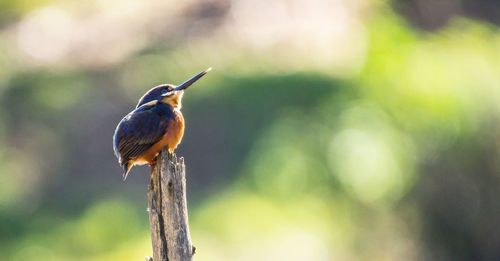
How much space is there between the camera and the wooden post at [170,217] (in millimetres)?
4656

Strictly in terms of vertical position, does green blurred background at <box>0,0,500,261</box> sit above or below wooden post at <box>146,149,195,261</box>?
above

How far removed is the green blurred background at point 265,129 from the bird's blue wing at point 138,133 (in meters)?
4.81

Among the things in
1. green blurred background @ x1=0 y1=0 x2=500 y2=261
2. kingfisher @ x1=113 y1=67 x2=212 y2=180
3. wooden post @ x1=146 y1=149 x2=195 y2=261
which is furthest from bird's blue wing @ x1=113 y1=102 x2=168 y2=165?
green blurred background @ x1=0 y1=0 x2=500 y2=261

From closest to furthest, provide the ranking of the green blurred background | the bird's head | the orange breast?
the orange breast → the bird's head → the green blurred background

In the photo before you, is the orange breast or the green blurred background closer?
the orange breast

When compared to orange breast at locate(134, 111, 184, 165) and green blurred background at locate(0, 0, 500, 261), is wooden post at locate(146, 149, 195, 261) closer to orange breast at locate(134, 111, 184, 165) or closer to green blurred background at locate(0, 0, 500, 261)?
orange breast at locate(134, 111, 184, 165)

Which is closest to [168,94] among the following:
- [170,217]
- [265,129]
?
[170,217]

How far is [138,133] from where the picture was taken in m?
5.73

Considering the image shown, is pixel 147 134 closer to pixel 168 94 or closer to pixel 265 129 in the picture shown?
pixel 168 94

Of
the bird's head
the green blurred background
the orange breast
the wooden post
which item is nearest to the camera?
the wooden post

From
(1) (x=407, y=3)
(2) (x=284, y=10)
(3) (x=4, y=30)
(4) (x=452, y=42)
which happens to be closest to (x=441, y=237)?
(4) (x=452, y=42)

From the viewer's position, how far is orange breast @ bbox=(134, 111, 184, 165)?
5.62m

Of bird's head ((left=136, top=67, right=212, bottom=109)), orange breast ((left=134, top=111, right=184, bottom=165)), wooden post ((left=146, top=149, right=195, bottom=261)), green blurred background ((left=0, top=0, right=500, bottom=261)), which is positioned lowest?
wooden post ((left=146, top=149, right=195, bottom=261))

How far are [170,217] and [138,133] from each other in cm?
122
